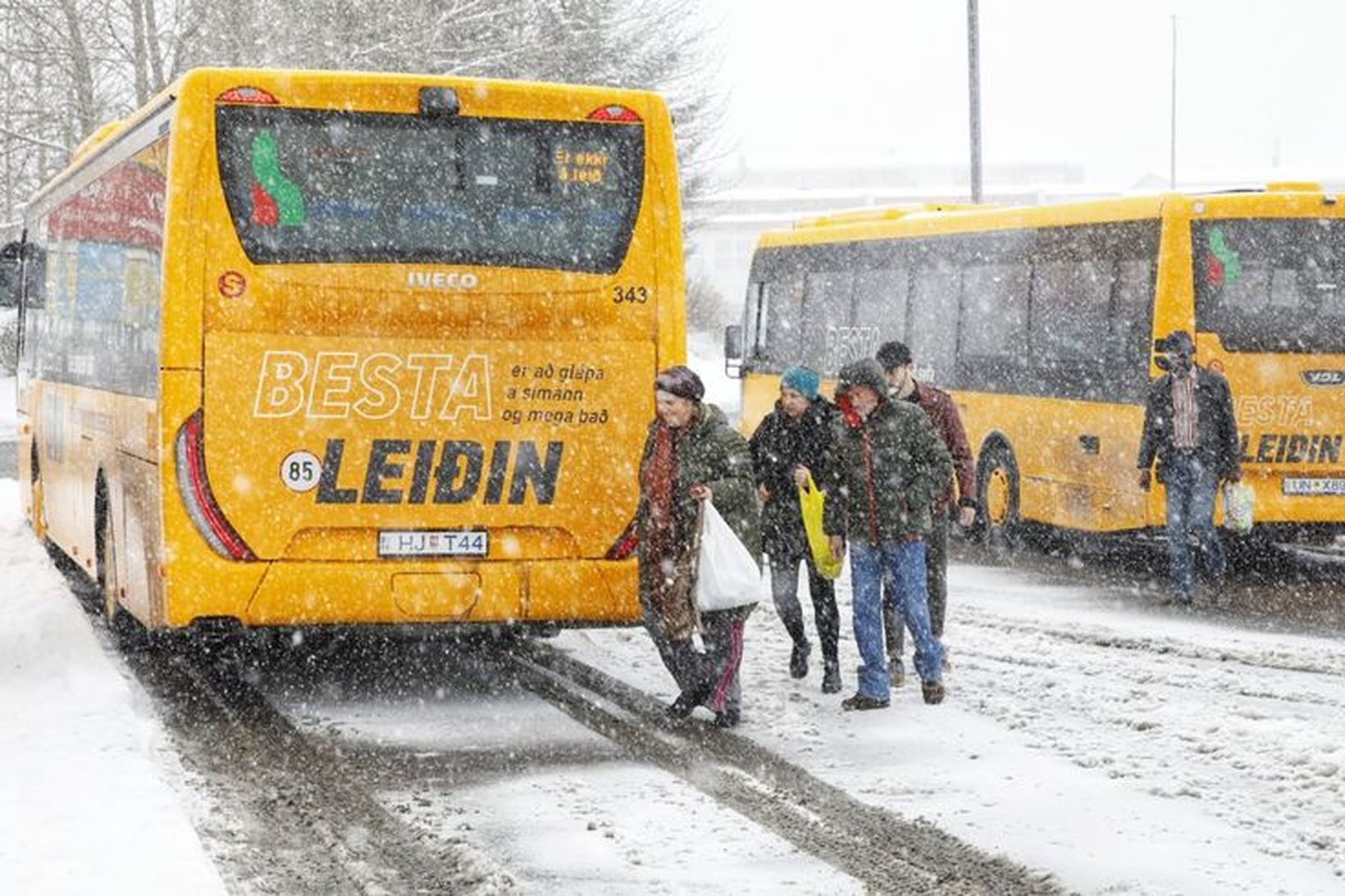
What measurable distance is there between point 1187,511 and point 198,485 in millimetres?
7532

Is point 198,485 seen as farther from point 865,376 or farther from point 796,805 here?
point 796,805

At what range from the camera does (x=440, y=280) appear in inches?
412

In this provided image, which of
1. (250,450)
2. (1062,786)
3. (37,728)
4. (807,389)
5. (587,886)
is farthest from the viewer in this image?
(807,389)

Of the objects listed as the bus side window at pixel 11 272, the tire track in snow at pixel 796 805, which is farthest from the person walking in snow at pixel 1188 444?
the bus side window at pixel 11 272

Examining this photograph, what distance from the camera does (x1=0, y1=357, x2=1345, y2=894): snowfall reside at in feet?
23.2

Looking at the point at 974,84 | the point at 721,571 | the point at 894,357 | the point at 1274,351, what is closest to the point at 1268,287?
the point at 1274,351

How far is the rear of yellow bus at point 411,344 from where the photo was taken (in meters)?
10.2

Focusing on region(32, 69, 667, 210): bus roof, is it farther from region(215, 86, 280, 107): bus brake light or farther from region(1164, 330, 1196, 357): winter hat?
region(1164, 330, 1196, 357): winter hat

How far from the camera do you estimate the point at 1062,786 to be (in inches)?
331

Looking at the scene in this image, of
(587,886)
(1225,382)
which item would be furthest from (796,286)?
(587,886)

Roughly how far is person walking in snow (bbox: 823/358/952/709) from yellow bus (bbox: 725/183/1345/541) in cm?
663

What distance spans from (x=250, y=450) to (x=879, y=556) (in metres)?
2.98

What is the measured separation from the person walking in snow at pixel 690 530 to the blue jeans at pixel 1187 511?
580cm

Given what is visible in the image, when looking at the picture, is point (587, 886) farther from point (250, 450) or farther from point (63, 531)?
point (63, 531)
